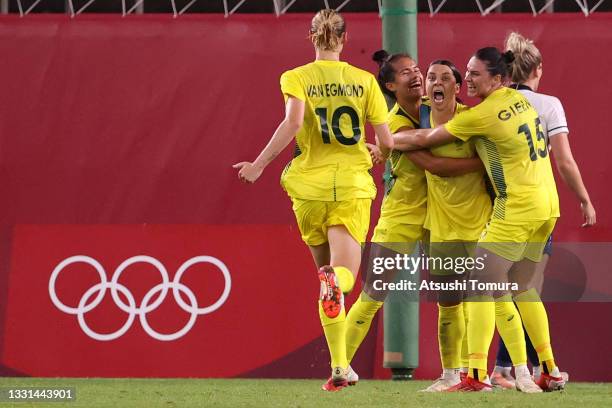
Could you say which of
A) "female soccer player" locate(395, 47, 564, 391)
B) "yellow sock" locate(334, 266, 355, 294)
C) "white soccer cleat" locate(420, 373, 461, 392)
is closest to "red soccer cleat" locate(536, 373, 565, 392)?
"female soccer player" locate(395, 47, 564, 391)

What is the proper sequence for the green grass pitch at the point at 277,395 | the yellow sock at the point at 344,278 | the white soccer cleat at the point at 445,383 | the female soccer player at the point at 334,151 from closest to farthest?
the green grass pitch at the point at 277,395 → the yellow sock at the point at 344,278 → the female soccer player at the point at 334,151 → the white soccer cleat at the point at 445,383

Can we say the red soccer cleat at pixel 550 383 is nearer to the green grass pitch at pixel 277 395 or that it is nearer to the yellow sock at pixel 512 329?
the green grass pitch at pixel 277 395

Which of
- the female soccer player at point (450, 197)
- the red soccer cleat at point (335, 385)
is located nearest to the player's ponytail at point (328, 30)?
the female soccer player at point (450, 197)

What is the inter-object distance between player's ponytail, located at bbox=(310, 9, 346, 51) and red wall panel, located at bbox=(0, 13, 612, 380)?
1916mm

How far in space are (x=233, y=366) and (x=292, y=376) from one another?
393 millimetres

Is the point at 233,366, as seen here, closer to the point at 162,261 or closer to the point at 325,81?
the point at 162,261

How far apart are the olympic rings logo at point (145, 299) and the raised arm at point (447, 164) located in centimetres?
208

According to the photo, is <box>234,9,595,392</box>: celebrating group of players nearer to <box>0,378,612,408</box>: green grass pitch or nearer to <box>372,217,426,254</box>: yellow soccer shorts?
<box>372,217,426,254</box>: yellow soccer shorts

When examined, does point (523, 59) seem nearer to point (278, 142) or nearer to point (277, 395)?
point (278, 142)

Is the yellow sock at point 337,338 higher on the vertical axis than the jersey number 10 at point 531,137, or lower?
lower

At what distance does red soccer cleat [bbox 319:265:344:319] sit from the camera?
271 inches

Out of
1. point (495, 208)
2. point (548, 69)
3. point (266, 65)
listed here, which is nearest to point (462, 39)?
point (548, 69)

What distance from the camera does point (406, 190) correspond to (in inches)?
304

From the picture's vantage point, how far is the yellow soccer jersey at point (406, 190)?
7695 mm
